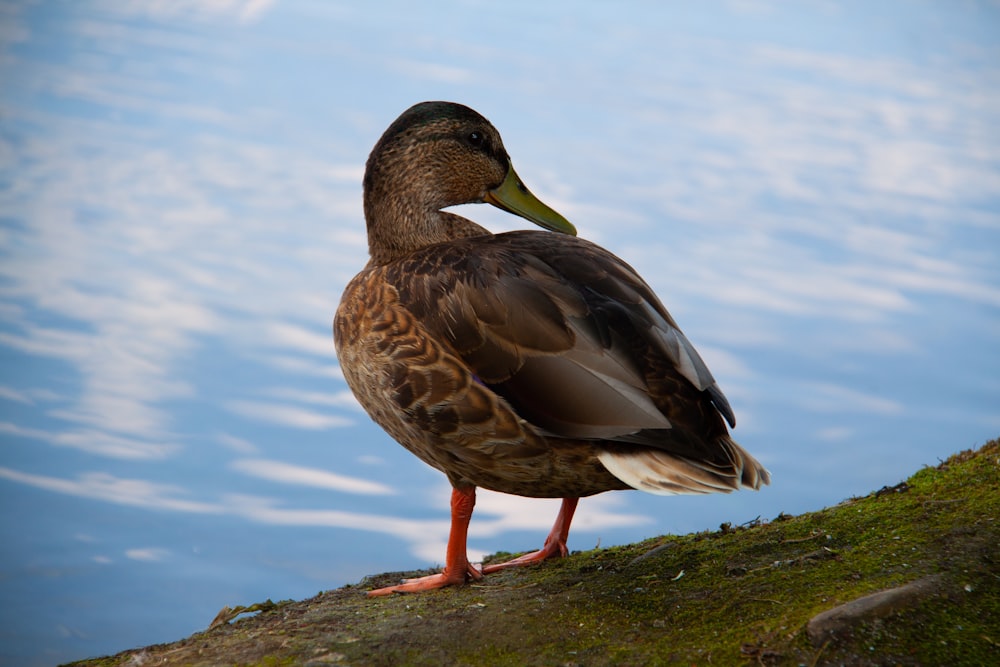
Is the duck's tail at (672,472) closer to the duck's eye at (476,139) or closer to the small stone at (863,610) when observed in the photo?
the small stone at (863,610)

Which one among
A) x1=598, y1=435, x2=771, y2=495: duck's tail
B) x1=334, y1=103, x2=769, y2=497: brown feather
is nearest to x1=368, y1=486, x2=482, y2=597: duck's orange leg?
x1=334, y1=103, x2=769, y2=497: brown feather

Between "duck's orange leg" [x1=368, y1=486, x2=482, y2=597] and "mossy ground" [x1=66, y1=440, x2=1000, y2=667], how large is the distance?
0.27 feet

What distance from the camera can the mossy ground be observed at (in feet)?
12.1

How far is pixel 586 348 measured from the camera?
4.32 m

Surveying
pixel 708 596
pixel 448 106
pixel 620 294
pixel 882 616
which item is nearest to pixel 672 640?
pixel 708 596

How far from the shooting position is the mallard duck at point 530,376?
4.18m

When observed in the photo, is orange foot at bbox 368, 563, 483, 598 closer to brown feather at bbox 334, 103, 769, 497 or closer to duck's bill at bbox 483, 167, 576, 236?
brown feather at bbox 334, 103, 769, 497

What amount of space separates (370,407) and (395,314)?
1.54ft

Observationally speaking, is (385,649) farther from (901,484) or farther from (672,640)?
(901,484)

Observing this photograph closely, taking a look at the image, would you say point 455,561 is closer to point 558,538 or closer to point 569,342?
point 558,538

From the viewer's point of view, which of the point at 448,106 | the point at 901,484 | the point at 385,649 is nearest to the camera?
the point at 385,649

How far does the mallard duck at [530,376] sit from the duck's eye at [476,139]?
2.47ft

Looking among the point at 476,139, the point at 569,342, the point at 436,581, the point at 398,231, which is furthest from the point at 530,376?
the point at 476,139

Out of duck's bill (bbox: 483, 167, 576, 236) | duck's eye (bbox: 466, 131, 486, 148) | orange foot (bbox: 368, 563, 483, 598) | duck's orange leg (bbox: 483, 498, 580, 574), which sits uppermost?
duck's eye (bbox: 466, 131, 486, 148)
